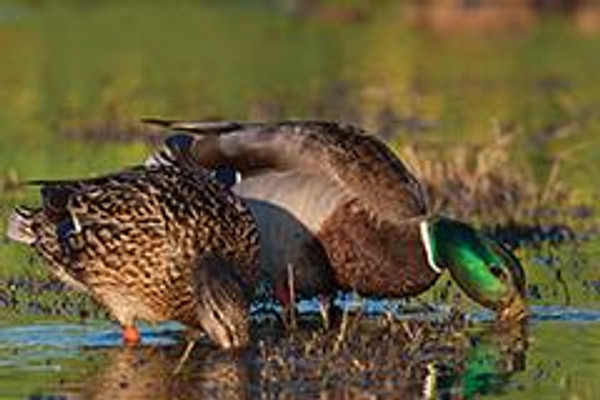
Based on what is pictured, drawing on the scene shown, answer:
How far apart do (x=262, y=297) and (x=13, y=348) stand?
1.43m

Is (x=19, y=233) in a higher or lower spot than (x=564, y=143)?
lower

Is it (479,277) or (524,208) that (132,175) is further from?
(524,208)

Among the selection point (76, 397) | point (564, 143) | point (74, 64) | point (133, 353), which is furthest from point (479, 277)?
point (74, 64)

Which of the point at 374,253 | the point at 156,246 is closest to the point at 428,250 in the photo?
the point at 374,253

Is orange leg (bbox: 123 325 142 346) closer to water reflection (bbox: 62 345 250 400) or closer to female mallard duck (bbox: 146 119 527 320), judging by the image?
water reflection (bbox: 62 345 250 400)

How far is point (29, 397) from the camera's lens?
734 centimetres

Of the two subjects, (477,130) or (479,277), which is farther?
(477,130)

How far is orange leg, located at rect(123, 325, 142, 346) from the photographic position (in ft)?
27.7

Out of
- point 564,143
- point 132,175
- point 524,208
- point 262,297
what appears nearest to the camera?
point 132,175

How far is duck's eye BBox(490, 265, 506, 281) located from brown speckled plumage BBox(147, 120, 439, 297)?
333 millimetres

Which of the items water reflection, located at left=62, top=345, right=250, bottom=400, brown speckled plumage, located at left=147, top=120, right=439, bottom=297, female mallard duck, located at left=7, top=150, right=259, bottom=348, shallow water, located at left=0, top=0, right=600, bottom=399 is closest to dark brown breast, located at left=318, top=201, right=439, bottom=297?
brown speckled plumage, located at left=147, top=120, right=439, bottom=297

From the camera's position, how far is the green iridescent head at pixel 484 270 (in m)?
8.76

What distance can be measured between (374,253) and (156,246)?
122 centimetres

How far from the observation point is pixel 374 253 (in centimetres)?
904
